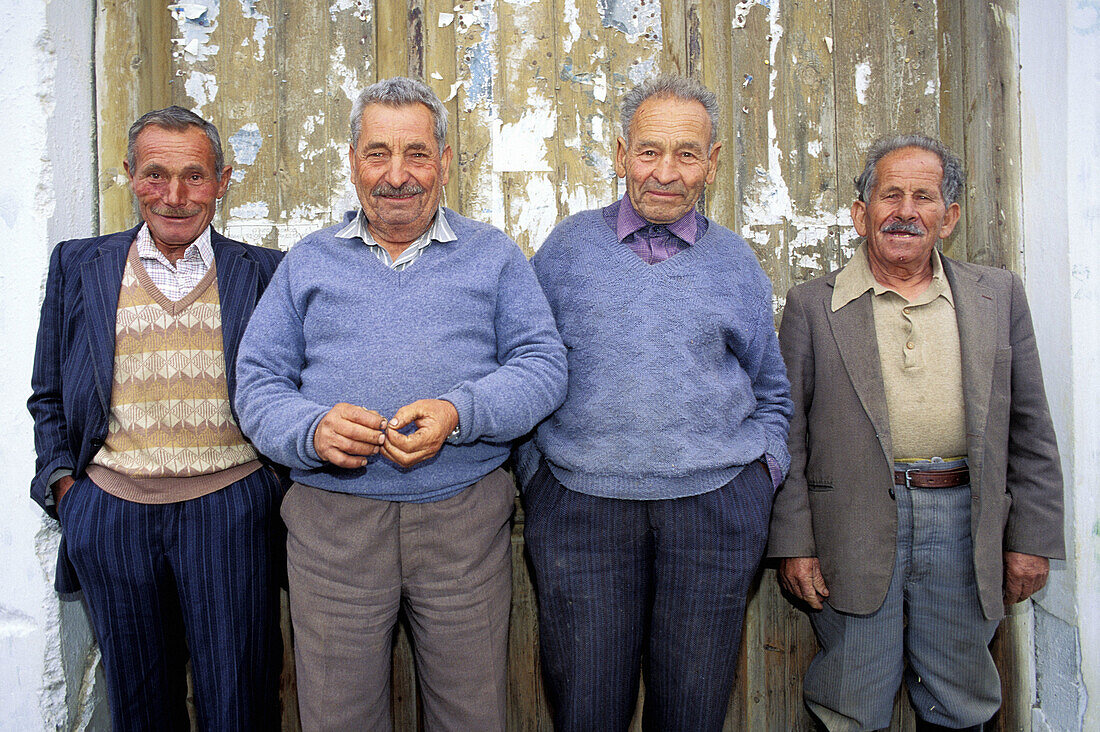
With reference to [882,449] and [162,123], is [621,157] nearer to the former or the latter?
[882,449]

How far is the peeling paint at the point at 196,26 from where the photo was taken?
95.9 inches

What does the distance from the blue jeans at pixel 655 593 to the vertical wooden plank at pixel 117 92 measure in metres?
1.74

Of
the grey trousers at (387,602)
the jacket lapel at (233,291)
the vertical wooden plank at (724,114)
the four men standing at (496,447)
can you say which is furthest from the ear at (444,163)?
the vertical wooden plank at (724,114)

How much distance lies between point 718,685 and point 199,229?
6.19ft

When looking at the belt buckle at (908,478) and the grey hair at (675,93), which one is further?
the belt buckle at (908,478)

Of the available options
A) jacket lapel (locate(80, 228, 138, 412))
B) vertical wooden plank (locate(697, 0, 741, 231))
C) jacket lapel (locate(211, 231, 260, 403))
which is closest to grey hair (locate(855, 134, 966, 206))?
vertical wooden plank (locate(697, 0, 741, 231))

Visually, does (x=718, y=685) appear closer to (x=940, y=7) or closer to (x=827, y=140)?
(x=827, y=140)

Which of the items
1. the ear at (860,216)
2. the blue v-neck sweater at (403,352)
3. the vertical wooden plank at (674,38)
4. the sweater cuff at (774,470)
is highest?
the vertical wooden plank at (674,38)

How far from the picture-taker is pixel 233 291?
1.92m

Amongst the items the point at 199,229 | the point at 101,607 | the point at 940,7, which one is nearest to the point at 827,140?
the point at 940,7

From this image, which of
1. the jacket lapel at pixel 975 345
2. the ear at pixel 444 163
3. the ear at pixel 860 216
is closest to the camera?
the ear at pixel 444 163

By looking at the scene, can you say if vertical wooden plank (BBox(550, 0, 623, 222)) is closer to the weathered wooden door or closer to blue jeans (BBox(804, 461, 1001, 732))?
the weathered wooden door

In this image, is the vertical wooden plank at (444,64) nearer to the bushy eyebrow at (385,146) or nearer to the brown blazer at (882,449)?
the bushy eyebrow at (385,146)

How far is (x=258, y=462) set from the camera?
76.7 inches
